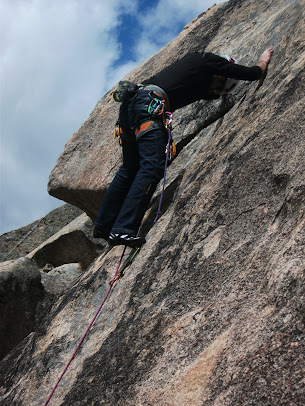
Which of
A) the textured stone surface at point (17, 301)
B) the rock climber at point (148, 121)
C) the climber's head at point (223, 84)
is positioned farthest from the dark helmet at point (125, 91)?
the textured stone surface at point (17, 301)

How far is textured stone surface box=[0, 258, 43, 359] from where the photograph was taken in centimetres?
629

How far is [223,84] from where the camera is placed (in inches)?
222

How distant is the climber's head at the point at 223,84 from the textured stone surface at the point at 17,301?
3.36 m

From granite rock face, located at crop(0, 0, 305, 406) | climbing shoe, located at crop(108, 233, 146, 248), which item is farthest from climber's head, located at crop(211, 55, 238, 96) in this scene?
climbing shoe, located at crop(108, 233, 146, 248)

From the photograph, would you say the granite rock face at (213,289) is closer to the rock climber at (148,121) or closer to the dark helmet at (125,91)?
the rock climber at (148,121)

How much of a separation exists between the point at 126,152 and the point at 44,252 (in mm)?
5461

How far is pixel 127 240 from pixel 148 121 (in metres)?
1.24

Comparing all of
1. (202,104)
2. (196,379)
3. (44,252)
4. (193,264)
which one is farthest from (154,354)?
(44,252)

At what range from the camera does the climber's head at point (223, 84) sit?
5.55 m

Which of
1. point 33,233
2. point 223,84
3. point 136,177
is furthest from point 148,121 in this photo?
point 33,233

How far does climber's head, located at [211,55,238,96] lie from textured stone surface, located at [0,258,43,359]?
336cm

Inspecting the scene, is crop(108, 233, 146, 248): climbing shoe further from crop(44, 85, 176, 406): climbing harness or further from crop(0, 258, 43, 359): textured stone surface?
crop(0, 258, 43, 359): textured stone surface

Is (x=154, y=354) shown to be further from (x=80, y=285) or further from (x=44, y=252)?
(x=44, y=252)

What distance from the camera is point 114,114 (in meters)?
7.70
